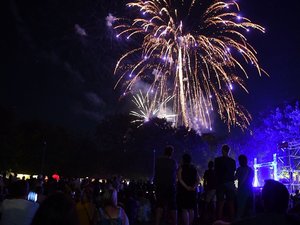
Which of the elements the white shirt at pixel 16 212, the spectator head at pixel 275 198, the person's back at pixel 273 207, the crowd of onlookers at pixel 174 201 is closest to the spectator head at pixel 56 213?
the crowd of onlookers at pixel 174 201

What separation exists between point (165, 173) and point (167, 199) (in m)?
0.55

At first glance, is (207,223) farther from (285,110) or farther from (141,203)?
(285,110)

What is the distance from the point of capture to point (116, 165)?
184 ft

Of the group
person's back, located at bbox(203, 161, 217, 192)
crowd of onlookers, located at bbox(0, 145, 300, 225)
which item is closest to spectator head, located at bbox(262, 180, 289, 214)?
crowd of onlookers, located at bbox(0, 145, 300, 225)

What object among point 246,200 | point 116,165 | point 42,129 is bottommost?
point 246,200

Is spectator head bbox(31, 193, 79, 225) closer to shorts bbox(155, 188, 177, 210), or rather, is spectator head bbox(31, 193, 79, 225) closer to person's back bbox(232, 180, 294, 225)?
person's back bbox(232, 180, 294, 225)

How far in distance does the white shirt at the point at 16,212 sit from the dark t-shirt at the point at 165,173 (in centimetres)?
360

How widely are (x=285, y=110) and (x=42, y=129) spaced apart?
34561 millimetres

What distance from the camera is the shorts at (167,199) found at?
8.42 meters

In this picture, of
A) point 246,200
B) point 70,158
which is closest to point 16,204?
point 246,200

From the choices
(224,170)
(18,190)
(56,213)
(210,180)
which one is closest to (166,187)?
(224,170)

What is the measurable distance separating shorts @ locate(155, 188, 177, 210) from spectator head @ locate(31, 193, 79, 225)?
5.52 meters

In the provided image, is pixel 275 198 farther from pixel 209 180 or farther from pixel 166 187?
pixel 209 180

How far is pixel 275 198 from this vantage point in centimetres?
344
